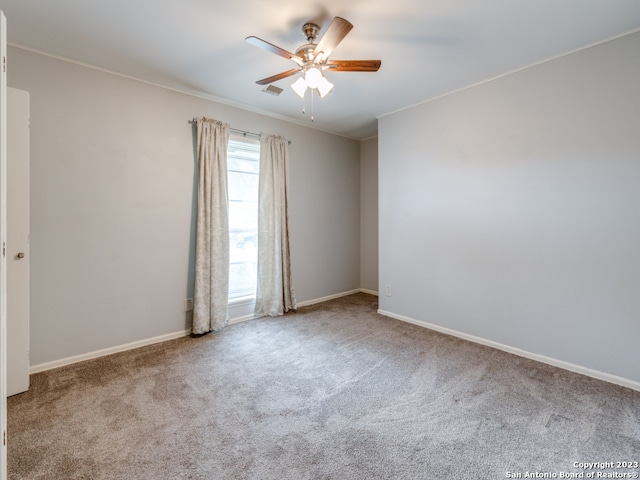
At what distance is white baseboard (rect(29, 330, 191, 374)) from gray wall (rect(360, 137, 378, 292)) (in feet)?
9.60

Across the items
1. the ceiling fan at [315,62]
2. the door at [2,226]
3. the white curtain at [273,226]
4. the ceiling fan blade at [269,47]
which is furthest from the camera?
the white curtain at [273,226]

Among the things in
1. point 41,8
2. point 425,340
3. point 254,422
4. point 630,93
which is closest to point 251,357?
point 254,422

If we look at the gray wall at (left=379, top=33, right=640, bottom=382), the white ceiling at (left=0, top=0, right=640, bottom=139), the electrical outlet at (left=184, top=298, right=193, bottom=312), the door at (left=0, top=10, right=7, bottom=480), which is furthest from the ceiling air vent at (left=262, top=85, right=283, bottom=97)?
the electrical outlet at (left=184, top=298, right=193, bottom=312)

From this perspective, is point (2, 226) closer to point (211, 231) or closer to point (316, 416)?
point (316, 416)

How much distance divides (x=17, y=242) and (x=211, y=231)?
4.90 ft

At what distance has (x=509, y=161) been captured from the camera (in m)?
2.84

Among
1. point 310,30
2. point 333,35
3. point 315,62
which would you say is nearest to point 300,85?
point 315,62

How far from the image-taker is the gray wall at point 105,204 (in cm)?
251

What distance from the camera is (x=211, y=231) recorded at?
3289mm

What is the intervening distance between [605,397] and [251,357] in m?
2.69

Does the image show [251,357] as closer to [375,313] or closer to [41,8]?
[375,313]

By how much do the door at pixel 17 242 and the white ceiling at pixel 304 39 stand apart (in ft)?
2.11

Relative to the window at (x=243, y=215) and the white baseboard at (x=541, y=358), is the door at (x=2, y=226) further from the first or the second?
the white baseboard at (x=541, y=358)

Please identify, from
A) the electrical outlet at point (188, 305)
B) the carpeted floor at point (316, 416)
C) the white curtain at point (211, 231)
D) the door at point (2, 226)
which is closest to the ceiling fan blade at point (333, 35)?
the door at point (2, 226)
